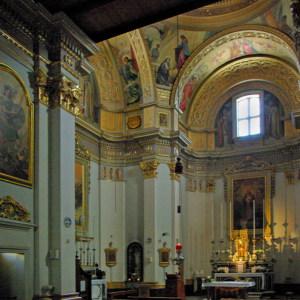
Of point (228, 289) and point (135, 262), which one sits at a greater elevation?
point (135, 262)

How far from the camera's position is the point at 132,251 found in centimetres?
2177

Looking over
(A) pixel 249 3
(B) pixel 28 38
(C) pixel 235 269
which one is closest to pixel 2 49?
(B) pixel 28 38

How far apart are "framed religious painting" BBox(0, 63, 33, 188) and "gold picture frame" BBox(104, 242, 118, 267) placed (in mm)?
11726

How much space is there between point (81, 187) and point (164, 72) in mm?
7437

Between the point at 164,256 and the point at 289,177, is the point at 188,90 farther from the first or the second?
the point at 164,256

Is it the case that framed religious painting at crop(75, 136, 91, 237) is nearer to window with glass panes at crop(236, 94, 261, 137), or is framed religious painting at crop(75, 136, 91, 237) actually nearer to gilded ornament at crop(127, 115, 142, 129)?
gilded ornament at crop(127, 115, 142, 129)

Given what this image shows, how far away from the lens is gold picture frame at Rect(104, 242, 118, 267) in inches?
836

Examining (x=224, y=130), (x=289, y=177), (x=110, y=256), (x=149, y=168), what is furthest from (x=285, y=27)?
(x=110, y=256)

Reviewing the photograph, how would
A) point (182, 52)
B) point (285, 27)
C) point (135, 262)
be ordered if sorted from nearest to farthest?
point (285, 27) → point (135, 262) → point (182, 52)

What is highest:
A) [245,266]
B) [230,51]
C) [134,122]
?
[230,51]

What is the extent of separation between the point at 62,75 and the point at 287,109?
16.2 m

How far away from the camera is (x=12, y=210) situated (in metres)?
9.65

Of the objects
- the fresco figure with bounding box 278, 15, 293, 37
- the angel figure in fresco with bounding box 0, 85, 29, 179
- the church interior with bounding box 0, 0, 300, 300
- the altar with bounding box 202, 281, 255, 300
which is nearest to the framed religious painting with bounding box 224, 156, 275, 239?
→ the church interior with bounding box 0, 0, 300, 300

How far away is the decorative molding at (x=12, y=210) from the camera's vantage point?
9.38 m
